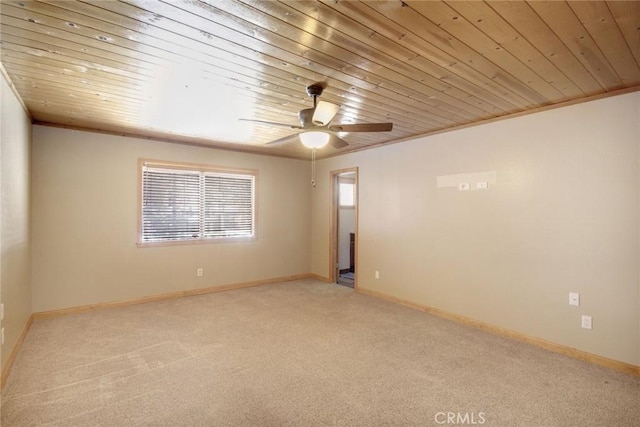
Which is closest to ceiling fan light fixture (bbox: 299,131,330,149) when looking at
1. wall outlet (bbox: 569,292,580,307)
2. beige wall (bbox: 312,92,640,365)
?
beige wall (bbox: 312,92,640,365)

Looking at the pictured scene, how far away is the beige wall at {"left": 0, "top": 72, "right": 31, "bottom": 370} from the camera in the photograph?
2.55 m

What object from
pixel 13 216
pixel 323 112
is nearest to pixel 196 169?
pixel 13 216

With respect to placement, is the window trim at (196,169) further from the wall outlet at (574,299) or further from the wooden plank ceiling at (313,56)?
the wall outlet at (574,299)

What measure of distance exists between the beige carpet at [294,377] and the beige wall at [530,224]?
0.39 meters

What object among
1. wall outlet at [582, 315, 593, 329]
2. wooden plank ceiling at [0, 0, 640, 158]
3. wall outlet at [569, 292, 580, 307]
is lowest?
wall outlet at [582, 315, 593, 329]

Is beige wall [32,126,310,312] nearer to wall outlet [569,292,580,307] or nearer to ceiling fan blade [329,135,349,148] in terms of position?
ceiling fan blade [329,135,349,148]

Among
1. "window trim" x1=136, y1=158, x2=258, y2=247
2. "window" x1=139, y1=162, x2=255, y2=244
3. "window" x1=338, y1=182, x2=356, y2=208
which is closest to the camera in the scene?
"window trim" x1=136, y1=158, x2=258, y2=247

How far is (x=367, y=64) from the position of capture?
2389mm

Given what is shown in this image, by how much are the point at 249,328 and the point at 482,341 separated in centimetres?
249

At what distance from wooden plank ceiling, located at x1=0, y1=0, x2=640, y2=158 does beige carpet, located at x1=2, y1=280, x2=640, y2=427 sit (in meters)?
2.37

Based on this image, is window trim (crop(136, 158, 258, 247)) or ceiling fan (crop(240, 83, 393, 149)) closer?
ceiling fan (crop(240, 83, 393, 149))

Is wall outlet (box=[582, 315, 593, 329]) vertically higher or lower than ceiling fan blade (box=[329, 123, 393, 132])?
lower

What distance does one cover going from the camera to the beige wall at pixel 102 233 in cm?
400

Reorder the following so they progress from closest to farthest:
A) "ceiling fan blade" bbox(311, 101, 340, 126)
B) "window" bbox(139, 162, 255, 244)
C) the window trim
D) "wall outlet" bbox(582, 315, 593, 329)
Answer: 1. "ceiling fan blade" bbox(311, 101, 340, 126)
2. "wall outlet" bbox(582, 315, 593, 329)
3. the window trim
4. "window" bbox(139, 162, 255, 244)
